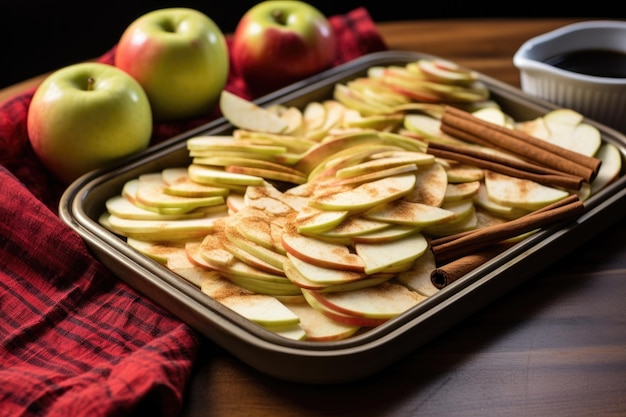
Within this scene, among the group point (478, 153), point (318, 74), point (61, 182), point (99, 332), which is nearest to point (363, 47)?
point (318, 74)

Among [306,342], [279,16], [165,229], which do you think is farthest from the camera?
[279,16]

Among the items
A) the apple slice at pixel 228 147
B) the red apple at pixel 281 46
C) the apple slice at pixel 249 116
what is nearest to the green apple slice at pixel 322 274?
the apple slice at pixel 228 147

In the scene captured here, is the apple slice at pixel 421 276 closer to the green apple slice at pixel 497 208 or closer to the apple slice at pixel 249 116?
the green apple slice at pixel 497 208

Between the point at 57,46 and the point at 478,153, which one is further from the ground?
the point at 478,153

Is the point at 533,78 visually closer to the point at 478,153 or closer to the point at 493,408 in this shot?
the point at 478,153

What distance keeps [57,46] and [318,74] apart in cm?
110

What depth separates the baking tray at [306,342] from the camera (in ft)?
3.28

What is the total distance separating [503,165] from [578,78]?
0.94 ft

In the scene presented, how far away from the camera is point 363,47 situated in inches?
74.0

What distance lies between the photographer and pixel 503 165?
137cm

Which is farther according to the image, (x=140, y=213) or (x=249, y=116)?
(x=249, y=116)

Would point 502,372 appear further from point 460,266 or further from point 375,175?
point 375,175

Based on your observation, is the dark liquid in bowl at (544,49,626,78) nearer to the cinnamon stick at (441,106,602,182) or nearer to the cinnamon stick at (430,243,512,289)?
the cinnamon stick at (441,106,602,182)

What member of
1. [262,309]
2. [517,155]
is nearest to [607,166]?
[517,155]
